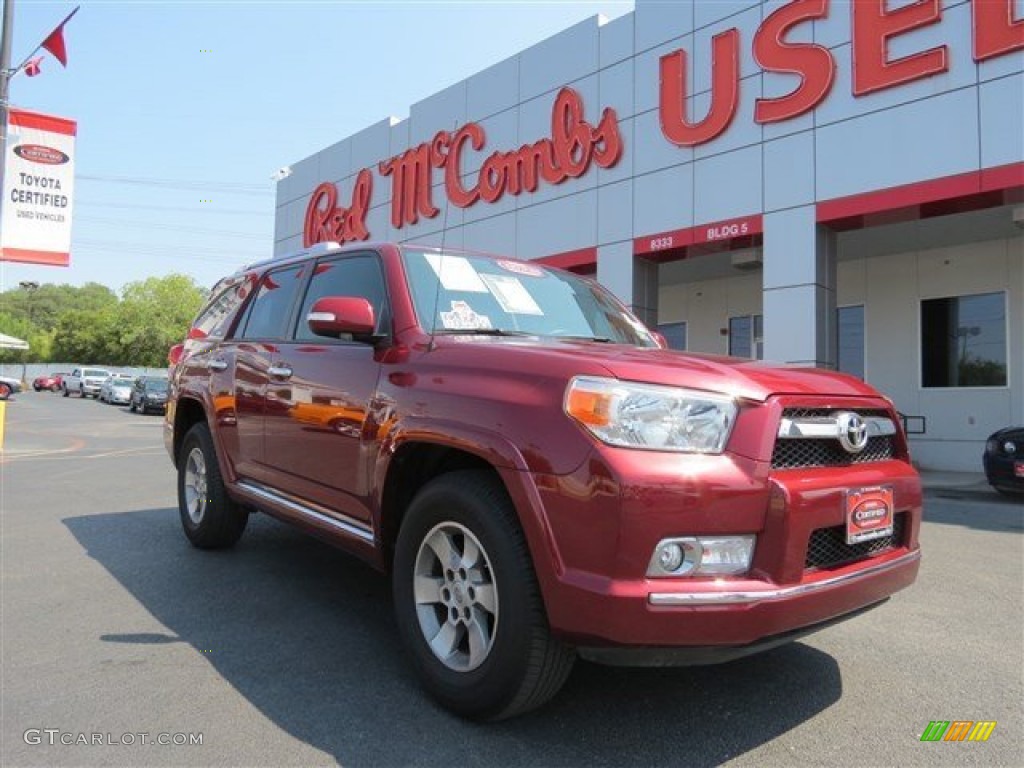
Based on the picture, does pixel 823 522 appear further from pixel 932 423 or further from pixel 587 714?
pixel 932 423

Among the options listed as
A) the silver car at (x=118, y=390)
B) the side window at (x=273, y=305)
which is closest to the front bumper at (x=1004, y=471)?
the side window at (x=273, y=305)

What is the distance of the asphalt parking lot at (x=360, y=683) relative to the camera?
273cm

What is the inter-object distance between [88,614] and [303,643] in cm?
138

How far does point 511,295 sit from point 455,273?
31 centimetres

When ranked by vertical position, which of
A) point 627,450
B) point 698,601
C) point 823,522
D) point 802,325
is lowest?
point 698,601

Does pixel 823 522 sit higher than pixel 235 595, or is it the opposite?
pixel 823 522

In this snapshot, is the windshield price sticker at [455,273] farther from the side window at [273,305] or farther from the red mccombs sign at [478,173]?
the red mccombs sign at [478,173]

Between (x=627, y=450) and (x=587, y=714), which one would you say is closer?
(x=627, y=450)

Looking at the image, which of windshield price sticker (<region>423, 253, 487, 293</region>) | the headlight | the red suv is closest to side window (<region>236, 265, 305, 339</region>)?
the red suv

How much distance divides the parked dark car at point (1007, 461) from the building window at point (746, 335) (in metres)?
7.64

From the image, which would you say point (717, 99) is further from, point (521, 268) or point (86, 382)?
point (86, 382)

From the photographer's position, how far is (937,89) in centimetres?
1080

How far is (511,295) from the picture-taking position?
155 inches

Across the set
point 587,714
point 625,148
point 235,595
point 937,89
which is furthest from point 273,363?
point 625,148
